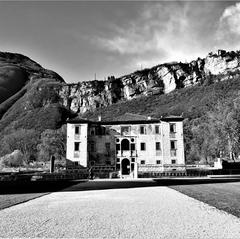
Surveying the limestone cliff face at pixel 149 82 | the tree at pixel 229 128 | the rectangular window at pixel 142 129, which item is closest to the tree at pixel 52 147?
the rectangular window at pixel 142 129

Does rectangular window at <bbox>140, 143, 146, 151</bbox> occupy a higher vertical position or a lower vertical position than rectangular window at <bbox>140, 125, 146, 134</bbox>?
lower

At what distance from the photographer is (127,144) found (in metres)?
46.5

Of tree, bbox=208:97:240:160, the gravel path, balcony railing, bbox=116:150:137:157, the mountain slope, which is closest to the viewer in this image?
the gravel path

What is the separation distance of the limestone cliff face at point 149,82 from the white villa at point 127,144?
92.0 m

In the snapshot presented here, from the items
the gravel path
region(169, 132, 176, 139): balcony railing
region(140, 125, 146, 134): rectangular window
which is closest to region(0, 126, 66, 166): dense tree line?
region(140, 125, 146, 134): rectangular window

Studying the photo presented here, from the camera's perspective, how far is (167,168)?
1700 inches

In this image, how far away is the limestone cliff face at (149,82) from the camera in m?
140

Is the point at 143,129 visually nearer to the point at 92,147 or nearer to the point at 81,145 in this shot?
the point at 92,147

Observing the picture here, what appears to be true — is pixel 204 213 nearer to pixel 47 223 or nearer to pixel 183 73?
pixel 47 223

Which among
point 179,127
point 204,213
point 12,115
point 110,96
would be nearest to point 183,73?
point 110,96

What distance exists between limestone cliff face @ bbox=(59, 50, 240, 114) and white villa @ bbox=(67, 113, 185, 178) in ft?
302

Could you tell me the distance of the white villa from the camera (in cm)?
4419

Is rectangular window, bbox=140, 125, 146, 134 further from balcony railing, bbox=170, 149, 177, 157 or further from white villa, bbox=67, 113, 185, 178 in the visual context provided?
balcony railing, bbox=170, 149, 177, 157

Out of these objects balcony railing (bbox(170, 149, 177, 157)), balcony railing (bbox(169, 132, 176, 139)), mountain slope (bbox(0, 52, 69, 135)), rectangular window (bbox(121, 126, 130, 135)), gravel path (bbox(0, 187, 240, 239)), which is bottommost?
gravel path (bbox(0, 187, 240, 239))
